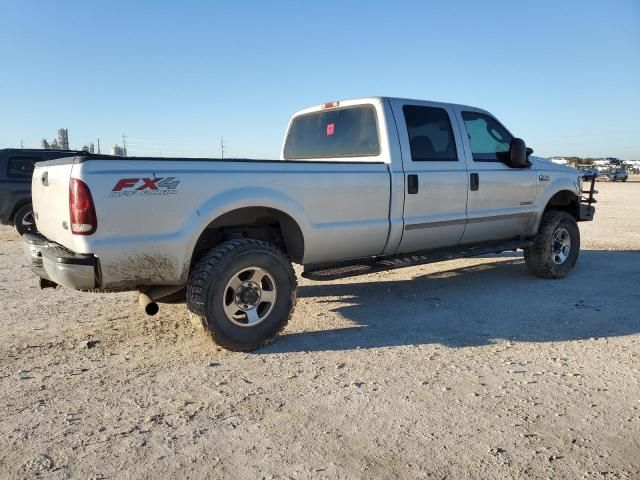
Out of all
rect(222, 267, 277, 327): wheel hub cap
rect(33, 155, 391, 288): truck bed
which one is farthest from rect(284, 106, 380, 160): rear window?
rect(222, 267, 277, 327): wheel hub cap

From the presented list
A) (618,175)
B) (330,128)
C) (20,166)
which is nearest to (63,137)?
(20,166)

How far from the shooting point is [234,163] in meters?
4.03

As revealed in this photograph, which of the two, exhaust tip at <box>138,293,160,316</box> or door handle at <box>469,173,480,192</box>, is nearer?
exhaust tip at <box>138,293,160,316</box>

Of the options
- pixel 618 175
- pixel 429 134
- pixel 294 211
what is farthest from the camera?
pixel 618 175

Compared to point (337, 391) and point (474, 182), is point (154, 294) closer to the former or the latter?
point (337, 391)

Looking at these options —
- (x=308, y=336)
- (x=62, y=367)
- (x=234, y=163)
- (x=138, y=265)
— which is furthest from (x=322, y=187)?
(x=62, y=367)

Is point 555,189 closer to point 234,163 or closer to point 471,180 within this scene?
point 471,180

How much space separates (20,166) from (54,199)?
27.5 feet

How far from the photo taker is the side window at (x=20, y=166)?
35.4ft

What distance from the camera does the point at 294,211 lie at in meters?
4.28

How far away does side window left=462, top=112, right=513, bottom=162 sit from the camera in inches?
231

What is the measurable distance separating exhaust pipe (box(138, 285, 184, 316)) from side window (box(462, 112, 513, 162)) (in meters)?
3.56

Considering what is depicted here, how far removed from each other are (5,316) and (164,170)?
2651 millimetres

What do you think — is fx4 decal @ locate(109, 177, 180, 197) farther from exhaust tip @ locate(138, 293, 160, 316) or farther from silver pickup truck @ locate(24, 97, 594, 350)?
exhaust tip @ locate(138, 293, 160, 316)
